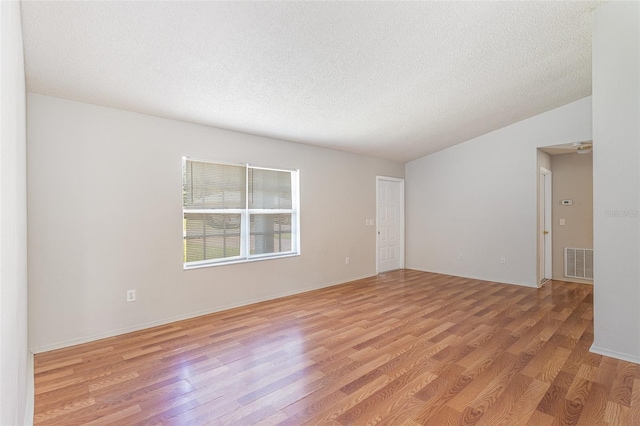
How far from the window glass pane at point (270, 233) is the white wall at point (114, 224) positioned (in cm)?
28

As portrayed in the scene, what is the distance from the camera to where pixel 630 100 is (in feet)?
8.80

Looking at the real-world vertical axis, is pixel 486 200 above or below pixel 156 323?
above

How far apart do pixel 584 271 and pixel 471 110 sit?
11.6 ft

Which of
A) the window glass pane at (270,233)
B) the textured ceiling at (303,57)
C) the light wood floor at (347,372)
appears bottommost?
the light wood floor at (347,372)

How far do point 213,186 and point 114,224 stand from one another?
3.83 feet

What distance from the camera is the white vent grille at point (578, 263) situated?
537 centimetres

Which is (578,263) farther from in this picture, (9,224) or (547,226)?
(9,224)

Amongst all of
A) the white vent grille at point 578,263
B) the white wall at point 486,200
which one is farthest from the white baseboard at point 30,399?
the white vent grille at point 578,263

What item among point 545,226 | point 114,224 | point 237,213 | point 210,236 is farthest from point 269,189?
point 545,226

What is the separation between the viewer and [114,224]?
3.23 m

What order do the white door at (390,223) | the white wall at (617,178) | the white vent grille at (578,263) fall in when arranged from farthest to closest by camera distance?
the white door at (390,223) < the white vent grille at (578,263) < the white wall at (617,178)

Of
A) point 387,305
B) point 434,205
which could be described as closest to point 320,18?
point 387,305

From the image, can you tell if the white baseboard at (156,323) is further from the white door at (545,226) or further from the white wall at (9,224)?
the white door at (545,226)

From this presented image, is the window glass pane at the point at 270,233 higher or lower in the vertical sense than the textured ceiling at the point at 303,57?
lower
